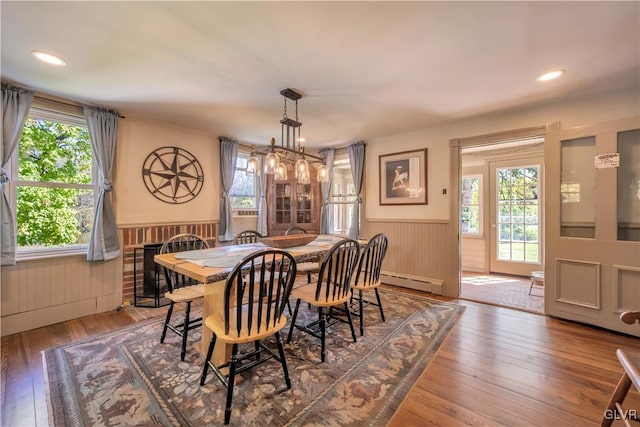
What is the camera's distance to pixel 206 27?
1704 millimetres

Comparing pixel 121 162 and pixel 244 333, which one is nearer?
pixel 244 333

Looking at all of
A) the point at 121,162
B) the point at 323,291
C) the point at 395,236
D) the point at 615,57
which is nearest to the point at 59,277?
the point at 121,162

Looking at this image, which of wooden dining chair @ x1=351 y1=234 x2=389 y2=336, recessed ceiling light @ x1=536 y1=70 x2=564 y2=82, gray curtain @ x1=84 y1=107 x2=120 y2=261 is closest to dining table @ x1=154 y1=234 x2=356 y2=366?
wooden dining chair @ x1=351 y1=234 x2=389 y2=336

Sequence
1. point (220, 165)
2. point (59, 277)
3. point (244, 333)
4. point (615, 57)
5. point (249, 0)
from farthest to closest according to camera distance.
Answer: point (220, 165) → point (59, 277) → point (615, 57) → point (244, 333) → point (249, 0)

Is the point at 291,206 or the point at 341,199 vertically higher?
the point at 341,199

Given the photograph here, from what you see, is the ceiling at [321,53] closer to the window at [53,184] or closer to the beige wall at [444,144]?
the beige wall at [444,144]

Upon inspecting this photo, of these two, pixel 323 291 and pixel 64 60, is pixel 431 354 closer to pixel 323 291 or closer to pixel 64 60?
pixel 323 291

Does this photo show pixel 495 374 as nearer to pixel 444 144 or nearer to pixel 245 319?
pixel 245 319

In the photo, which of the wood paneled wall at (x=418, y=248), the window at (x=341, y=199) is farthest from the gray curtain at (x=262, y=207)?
the wood paneled wall at (x=418, y=248)

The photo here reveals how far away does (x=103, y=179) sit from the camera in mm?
3051

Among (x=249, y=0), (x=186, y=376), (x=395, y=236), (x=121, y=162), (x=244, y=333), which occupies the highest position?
(x=249, y=0)

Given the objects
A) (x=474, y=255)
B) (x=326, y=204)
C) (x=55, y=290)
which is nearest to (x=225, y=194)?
(x=326, y=204)

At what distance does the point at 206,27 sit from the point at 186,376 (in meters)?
2.39

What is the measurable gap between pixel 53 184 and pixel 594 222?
18.6 feet
